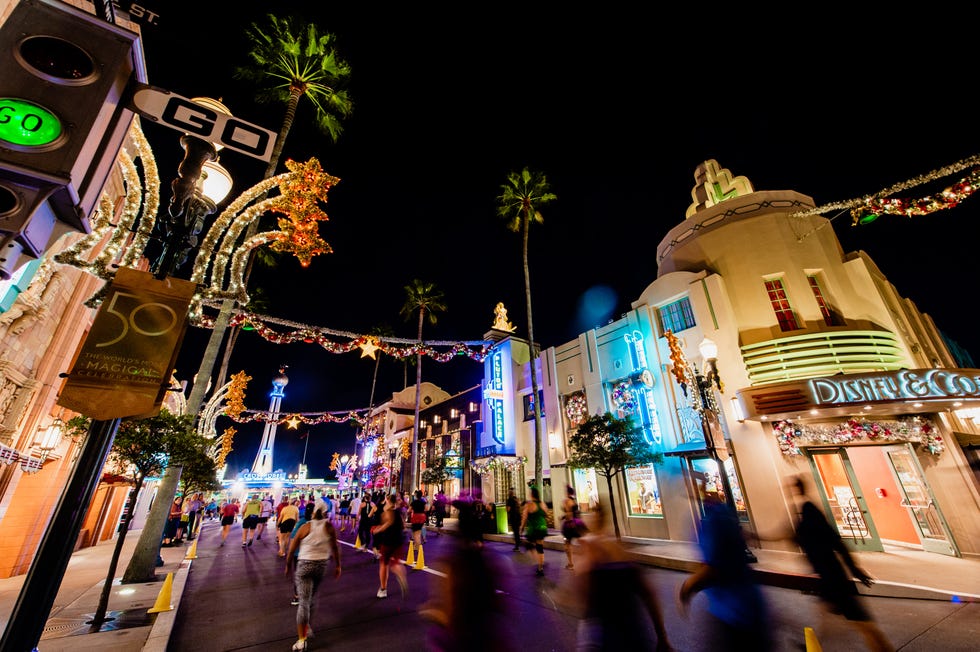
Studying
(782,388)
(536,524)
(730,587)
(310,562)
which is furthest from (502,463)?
(730,587)

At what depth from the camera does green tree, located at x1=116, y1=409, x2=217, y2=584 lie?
29.2 ft

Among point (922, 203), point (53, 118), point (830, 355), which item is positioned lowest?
point (53, 118)

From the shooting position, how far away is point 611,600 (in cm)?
430

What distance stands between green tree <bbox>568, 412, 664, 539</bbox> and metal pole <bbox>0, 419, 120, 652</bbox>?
50.3ft

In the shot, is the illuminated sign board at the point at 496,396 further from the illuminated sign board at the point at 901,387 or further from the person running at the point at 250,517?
the illuminated sign board at the point at 901,387

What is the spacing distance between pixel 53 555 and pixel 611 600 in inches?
198

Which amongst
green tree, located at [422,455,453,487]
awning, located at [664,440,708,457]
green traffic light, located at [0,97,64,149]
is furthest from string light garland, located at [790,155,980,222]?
green tree, located at [422,455,453,487]

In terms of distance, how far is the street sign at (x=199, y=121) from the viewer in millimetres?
3141

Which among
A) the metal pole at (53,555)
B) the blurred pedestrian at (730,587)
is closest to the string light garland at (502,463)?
the blurred pedestrian at (730,587)

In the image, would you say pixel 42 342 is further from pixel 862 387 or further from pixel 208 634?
pixel 862 387

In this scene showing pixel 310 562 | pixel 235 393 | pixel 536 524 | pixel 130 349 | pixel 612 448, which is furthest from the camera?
pixel 235 393

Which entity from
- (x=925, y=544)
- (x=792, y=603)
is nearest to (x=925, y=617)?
(x=792, y=603)

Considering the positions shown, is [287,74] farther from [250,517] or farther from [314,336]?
[250,517]

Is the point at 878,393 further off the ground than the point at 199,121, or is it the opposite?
the point at 199,121
